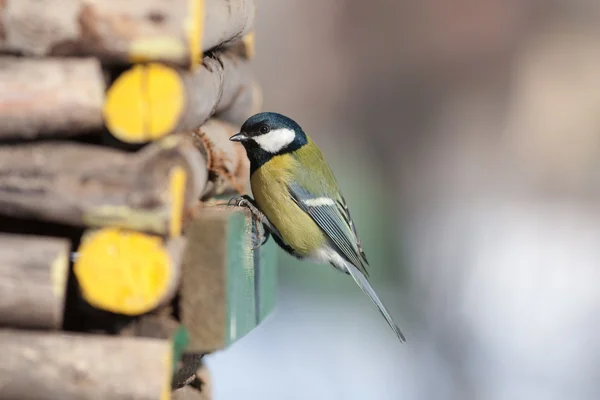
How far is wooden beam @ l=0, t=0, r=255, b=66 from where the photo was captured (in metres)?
1.47

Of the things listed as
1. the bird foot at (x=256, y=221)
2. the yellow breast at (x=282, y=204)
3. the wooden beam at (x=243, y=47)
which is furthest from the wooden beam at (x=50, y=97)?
the wooden beam at (x=243, y=47)

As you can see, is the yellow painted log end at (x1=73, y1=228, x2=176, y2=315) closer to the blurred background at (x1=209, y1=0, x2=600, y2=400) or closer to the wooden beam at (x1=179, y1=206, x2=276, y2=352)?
the wooden beam at (x1=179, y1=206, x2=276, y2=352)

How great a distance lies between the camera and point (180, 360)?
155 centimetres

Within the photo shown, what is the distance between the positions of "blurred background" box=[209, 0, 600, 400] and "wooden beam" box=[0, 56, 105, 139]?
2.88 m

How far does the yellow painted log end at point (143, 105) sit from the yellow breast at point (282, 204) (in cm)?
63

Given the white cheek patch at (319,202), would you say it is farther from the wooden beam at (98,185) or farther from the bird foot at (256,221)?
the wooden beam at (98,185)

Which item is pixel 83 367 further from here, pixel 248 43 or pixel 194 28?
pixel 248 43

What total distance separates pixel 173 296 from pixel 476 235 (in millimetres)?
2966

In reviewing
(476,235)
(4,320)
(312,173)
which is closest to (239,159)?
(312,173)

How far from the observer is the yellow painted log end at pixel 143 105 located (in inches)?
57.5

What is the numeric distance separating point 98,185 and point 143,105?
0.50 feet

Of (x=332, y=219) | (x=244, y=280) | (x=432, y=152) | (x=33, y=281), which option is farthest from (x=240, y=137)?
(x=432, y=152)

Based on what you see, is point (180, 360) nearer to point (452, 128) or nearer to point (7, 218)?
point (7, 218)

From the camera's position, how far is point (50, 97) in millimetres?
1483
